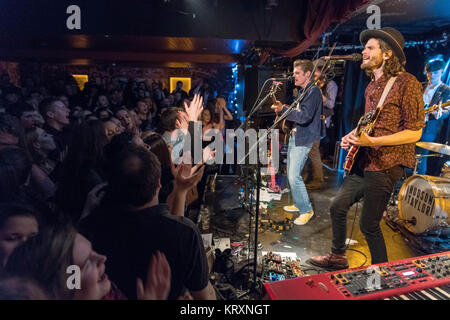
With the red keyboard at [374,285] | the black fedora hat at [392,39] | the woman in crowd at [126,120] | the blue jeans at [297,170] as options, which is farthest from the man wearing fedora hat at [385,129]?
the woman in crowd at [126,120]

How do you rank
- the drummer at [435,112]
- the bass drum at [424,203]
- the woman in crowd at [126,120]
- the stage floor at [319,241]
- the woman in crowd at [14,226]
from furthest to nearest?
the drummer at [435,112], the bass drum at [424,203], the stage floor at [319,241], the woman in crowd at [126,120], the woman in crowd at [14,226]

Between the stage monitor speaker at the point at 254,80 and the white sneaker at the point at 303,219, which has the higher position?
the stage monitor speaker at the point at 254,80

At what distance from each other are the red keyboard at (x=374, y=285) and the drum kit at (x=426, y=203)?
1.53 metres

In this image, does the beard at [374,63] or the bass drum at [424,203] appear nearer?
the beard at [374,63]

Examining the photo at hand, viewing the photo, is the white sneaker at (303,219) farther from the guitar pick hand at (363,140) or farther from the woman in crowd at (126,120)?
the woman in crowd at (126,120)

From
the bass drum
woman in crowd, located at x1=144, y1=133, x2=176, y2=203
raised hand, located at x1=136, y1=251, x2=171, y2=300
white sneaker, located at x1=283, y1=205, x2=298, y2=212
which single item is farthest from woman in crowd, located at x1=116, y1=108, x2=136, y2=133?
the bass drum

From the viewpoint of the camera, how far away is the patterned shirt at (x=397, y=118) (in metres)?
1.70

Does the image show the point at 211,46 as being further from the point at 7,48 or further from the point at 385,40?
the point at 385,40

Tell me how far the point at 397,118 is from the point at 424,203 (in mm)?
1656

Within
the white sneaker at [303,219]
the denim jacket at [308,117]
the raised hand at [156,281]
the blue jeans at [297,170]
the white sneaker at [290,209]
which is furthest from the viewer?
the white sneaker at [290,209]

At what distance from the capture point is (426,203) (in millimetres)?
2855

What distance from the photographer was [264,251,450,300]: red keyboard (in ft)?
4.21

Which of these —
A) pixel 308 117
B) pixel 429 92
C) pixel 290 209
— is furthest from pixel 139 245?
pixel 429 92
